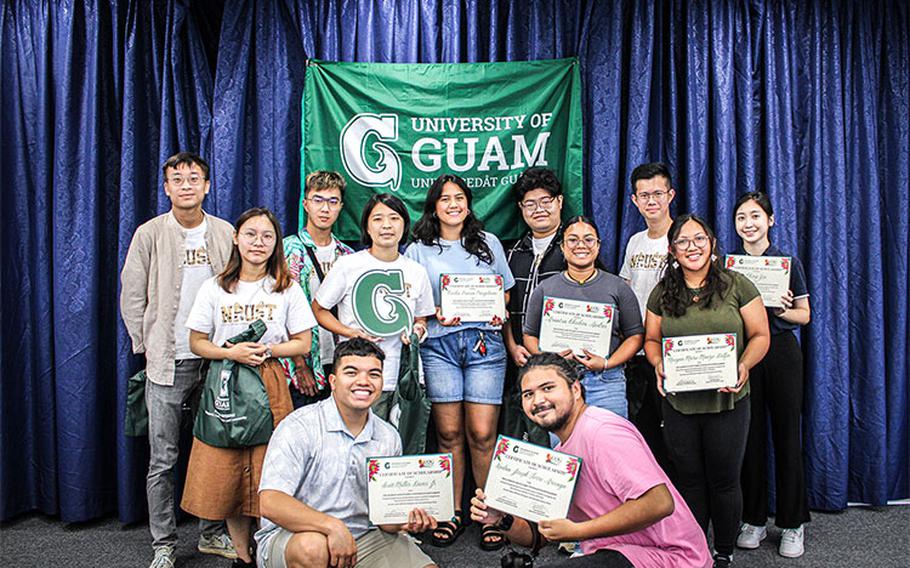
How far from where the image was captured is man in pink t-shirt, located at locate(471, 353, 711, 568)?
6.49ft

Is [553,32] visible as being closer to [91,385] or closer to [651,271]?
[651,271]

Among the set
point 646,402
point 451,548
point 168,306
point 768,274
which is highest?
point 768,274

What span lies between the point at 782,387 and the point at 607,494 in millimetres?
1498

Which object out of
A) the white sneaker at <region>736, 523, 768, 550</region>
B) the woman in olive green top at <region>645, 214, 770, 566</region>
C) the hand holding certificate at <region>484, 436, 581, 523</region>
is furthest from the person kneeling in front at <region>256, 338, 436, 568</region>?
the white sneaker at <region>736, 523, 768, 550</region>

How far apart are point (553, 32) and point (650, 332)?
5.82 ft

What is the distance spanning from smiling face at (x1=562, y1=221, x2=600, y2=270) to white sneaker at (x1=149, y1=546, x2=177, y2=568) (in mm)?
2114

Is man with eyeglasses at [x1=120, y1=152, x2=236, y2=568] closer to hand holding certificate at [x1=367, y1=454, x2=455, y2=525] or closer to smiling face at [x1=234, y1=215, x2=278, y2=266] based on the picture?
smiling face at [x1=234, y1=215, x2=278, y2=266]

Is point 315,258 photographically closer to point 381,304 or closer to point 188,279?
point 381,304

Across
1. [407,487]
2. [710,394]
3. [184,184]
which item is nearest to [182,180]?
[184,184]

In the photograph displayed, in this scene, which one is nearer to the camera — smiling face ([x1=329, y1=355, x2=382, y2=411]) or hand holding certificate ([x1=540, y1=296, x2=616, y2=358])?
smiling face ([x1=329, y1=355, x2=382, y2=411])

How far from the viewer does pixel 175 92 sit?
11.9 feet

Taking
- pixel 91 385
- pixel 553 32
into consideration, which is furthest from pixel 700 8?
pixel 91 385

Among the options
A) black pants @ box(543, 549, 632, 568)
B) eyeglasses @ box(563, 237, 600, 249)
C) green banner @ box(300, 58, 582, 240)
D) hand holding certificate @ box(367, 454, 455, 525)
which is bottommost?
black pants @ box(543, 549, 632, 568)

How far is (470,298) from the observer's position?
312cm
